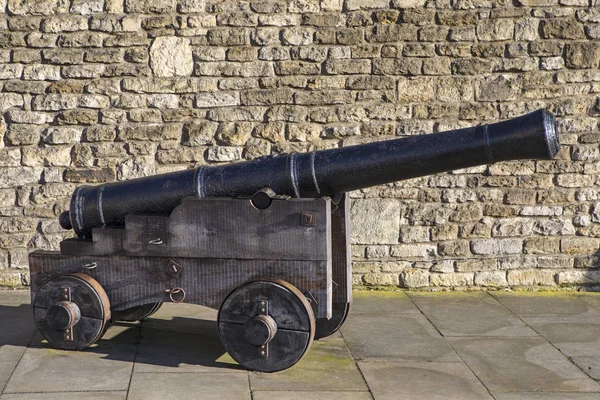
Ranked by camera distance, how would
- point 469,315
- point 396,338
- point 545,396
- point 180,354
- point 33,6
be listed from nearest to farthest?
point 545,396 → point 180,354 → point 396,338 → point 469,315 → point 33,6

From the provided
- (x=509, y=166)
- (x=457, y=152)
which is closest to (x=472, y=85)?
(x=509, y=166)

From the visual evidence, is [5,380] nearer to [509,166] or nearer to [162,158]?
[162,158]

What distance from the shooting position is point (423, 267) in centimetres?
662

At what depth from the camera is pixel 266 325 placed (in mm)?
4359

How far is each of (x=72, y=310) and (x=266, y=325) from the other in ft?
3.68

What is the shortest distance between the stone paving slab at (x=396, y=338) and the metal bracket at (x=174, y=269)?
112 cm

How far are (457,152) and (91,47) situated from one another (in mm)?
3295

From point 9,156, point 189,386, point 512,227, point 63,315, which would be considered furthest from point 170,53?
point 189,386

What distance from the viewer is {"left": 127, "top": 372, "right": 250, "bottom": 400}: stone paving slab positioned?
4.07 m

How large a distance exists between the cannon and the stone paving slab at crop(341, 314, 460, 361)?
1.93 feet

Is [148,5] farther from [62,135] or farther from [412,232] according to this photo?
[412,232]

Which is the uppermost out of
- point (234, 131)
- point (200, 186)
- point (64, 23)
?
point (64, 23)

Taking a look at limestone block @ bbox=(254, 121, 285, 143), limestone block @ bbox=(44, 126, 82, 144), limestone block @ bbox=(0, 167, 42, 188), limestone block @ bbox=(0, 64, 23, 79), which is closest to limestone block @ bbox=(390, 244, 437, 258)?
limestone block @ bbox=(254, 121, 285, 143)

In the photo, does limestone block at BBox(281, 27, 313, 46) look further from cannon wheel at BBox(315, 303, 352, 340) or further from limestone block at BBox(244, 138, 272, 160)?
cannon wheel at BBox(315, 303, 352, 340)
